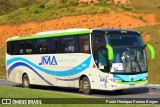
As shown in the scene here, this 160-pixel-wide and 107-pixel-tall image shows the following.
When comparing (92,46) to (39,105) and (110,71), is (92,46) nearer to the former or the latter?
(110,71)

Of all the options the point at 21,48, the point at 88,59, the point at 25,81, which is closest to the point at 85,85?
the point at 88,59

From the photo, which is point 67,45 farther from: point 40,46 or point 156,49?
point 156,49

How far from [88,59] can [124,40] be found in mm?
2006

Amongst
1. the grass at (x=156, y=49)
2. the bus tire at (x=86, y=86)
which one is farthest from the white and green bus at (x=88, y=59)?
the grass at (x=156, y=49)

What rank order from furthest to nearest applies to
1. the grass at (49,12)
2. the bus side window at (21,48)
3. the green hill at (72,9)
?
the grass at (49,12)
the green hill at (72,9)
the bus side window at (21,48)

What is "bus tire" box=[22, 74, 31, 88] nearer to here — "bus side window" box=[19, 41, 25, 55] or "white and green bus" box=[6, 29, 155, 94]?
"white and green bus" box=[6, 29, 155, 94]

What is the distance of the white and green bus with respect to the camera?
2052 cm

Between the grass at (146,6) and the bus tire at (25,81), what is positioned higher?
the grass at (146,6)

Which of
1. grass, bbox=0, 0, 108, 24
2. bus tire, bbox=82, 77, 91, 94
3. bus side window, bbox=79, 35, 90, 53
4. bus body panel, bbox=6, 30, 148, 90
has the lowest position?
bus tire, bbox=82, 77, 91, 94

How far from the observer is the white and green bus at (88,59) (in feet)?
67.3

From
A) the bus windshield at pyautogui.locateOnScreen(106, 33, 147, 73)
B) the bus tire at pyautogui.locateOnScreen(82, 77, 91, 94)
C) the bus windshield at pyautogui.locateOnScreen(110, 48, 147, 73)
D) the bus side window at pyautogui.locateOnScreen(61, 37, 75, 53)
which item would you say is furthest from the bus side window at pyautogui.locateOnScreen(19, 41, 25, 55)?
the bus windshield at pyautogui.locateOnScreen(110, 48, 147, 73)

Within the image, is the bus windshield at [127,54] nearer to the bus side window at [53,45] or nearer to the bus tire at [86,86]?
the bus tire at [86,86]

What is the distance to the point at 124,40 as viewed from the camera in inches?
833

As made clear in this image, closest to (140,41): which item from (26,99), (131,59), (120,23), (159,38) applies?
(131,59)
